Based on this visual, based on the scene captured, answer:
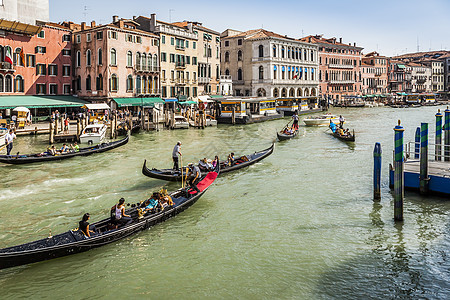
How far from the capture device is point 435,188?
1207 centimetres

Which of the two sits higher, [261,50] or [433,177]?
[261,50]

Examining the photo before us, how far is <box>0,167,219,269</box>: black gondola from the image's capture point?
7543 mm

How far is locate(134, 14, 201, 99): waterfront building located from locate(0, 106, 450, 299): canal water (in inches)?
916

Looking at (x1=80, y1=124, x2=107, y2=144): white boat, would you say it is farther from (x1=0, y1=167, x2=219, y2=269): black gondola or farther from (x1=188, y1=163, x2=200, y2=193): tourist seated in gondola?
(x1=0, y1=167, x2=219, y2=269): black gondola

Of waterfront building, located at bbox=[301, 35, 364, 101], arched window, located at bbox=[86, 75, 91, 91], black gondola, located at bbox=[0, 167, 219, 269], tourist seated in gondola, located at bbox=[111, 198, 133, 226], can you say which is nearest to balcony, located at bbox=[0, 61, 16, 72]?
arched window, located at bbox=[86, 75, 91, 91]

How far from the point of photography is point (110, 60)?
109 ft

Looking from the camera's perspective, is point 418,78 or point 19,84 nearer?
point 19,84

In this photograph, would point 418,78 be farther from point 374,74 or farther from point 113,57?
point 113,57

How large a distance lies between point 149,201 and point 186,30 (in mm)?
33352

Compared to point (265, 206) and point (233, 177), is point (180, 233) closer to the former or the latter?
point (265, 206)

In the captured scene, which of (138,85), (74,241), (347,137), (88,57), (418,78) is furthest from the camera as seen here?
(418,78)

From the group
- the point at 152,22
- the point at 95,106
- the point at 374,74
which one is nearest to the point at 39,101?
the point at 95,106

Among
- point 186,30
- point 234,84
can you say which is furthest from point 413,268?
point 234,84

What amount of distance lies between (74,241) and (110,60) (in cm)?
2725
